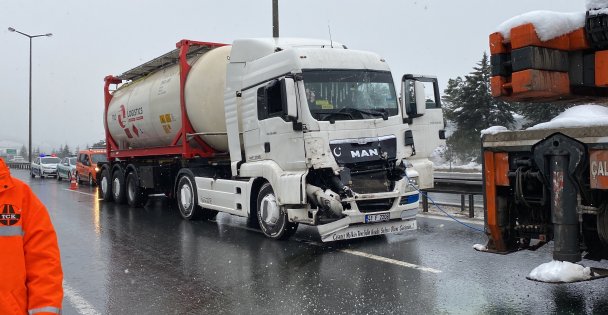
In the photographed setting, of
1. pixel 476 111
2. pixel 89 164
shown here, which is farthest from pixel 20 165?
pixel 476 111

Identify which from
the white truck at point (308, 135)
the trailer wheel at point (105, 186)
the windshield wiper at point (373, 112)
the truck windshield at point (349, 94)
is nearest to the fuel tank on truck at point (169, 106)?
the white truck at point (308, 135)

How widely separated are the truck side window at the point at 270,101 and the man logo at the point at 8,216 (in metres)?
5.53

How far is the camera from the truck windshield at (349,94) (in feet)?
25.9

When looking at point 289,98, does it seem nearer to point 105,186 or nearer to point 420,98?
point 420,98

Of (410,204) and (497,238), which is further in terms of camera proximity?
(410,204)

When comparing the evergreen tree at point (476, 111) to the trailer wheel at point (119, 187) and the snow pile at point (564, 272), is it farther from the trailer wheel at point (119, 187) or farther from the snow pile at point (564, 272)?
the snow pile at point (564, 272)

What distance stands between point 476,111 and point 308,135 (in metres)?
36.4

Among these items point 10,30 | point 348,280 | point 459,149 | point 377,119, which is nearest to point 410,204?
point 377,119

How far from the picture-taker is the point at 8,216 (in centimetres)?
230

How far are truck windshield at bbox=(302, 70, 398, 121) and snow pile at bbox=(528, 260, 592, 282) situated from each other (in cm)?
425

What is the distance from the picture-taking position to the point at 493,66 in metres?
4.58

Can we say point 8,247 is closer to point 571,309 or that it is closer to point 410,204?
point 571,309

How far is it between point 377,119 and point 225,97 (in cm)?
322

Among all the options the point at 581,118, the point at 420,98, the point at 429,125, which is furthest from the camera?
the point at 429,125
